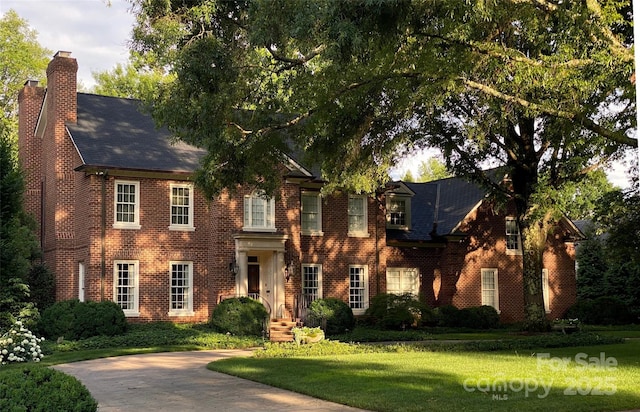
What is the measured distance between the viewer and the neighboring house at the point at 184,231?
2764 cm

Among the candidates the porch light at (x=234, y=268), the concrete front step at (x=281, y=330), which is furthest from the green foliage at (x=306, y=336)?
the porch light at (x=234, y=268)

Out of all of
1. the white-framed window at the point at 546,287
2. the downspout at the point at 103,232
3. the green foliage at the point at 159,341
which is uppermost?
the downspout at the point at 103,232

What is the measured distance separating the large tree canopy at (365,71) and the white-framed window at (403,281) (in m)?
11.1

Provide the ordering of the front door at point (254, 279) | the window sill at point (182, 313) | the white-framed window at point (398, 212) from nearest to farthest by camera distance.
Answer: the window sill at point (182, 313)
the front door at point (254, 279)
the white-framed window at point (398, 212)

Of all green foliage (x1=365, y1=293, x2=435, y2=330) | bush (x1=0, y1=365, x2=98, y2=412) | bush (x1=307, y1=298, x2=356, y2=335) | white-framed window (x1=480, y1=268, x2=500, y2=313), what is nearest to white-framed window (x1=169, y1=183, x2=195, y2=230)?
bush (x1=307, y1=298, x2=356, y2=335)

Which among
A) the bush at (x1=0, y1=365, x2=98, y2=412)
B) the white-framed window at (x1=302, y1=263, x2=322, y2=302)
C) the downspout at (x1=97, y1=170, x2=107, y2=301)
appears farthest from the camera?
the white-framed window at (x1=302, y1=263, x2=322, y2=302)

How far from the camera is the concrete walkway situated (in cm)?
1198

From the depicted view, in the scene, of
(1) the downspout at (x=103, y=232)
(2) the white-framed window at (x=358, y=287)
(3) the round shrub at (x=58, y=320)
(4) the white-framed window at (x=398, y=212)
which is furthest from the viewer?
(4) the white-framed window at (x=398, y=212)

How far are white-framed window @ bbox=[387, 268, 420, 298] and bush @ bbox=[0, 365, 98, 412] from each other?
24.8 metres

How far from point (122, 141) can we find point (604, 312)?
22.4 meters

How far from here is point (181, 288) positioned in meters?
28.7

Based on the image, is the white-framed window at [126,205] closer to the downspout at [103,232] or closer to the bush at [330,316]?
Answer: the downspout at [103,232]

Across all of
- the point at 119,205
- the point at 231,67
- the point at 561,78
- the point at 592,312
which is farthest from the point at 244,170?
the point at 592,312

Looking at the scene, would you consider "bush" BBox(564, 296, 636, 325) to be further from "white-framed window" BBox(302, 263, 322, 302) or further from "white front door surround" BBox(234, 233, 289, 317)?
"white front door surround" BBox(234, 233, 289, 317)
